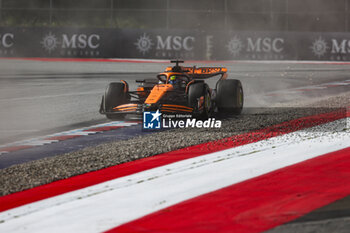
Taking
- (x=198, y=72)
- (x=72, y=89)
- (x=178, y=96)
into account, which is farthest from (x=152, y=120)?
(x=72, y=89)

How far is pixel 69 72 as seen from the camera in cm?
1959

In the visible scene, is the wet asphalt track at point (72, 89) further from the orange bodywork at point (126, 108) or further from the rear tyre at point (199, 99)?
the rear tyre at point (199, 99)

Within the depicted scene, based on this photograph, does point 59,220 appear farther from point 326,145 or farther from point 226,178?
point 326,145

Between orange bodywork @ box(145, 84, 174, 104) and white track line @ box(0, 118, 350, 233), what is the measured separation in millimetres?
2283

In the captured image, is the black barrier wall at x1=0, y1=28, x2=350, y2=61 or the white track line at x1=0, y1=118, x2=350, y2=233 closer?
the white track line at x1=0, y1=118, x2=350, y2=233

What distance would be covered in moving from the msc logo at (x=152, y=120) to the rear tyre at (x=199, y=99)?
53 centimetres

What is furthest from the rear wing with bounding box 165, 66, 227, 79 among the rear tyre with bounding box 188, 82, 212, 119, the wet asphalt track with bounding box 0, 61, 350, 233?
the wet asphalt track with bounding box 0, 61, 350, 233

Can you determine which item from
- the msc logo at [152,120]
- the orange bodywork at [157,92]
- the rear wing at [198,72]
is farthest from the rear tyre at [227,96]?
the msc logo at [152,120]

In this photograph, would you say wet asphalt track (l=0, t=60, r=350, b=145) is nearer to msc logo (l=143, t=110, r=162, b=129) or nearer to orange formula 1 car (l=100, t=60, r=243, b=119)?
orange formula 1 car (l=100, t=60, r=243, b=119)

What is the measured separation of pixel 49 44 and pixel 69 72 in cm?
808

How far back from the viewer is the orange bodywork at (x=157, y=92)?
902 cm

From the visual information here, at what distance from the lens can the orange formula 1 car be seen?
29.5 feet

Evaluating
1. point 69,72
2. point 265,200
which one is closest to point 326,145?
point 265,200

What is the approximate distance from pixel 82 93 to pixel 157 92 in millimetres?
4758
